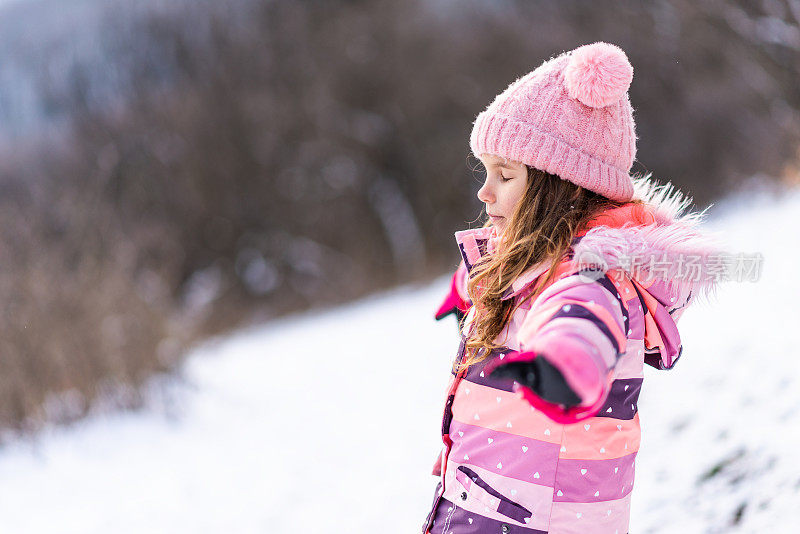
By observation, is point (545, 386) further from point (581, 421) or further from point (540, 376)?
point (581, 421)

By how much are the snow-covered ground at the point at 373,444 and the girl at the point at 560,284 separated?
680 mm

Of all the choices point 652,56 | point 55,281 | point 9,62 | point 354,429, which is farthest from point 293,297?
point 354,429

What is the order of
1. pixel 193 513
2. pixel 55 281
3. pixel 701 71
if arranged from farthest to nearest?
pixel 701 71, pixel 55 281, pixel 193 513

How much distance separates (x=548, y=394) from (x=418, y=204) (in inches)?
708

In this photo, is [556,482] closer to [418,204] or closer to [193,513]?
[193,513]

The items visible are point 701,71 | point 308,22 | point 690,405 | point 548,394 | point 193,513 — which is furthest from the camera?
point 308,22

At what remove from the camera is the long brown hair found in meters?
1.36

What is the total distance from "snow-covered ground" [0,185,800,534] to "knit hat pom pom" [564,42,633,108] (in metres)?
0.80

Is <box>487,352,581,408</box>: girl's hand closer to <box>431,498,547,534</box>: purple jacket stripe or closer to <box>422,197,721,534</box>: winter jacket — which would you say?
<box>422,197,721,534</box>: winter jacket

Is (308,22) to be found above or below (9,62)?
above

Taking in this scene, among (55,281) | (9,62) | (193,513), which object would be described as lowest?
(193,513)

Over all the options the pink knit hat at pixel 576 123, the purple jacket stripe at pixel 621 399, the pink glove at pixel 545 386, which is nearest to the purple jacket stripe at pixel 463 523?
the purple jacket stripe at pixel 621 399

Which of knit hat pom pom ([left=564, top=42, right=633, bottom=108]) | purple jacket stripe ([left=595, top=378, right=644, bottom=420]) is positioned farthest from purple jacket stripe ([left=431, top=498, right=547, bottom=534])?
knit hat pom pom ([left=564, top=42, right=633, bottom=108])

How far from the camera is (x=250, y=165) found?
18969mm
